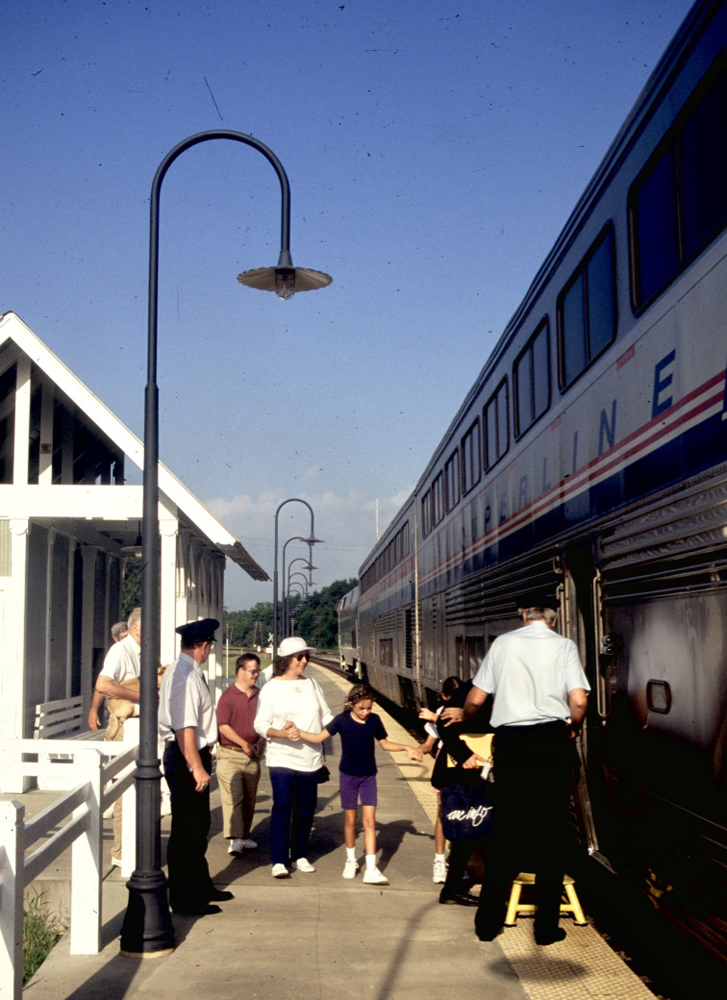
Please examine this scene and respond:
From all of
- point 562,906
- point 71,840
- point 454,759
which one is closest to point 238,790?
point 454,759

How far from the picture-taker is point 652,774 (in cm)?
562

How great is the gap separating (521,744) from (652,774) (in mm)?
696

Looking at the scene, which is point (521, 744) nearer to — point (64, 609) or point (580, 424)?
point (580, 424)

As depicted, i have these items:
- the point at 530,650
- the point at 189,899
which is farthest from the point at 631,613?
the point at 189,899

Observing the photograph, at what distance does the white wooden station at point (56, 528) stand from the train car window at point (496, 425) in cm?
359

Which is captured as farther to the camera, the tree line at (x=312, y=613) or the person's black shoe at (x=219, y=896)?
the tree line at (x=312, y=613)

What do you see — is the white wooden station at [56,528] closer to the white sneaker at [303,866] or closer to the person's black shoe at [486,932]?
the white sneaker at [303,866]

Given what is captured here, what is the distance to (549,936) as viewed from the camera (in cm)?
600

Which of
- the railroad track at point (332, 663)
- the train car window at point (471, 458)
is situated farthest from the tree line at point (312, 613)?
the train car window at point (471, 458)

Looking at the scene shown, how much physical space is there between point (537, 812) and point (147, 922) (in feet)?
7.88

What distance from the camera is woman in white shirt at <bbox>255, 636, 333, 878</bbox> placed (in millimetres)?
8742

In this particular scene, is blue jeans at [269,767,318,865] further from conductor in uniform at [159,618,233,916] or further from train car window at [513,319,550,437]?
train car window at [513,319,550,437]

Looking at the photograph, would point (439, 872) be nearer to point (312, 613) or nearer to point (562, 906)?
point (562, 906)

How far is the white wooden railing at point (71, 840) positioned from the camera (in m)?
4.88
